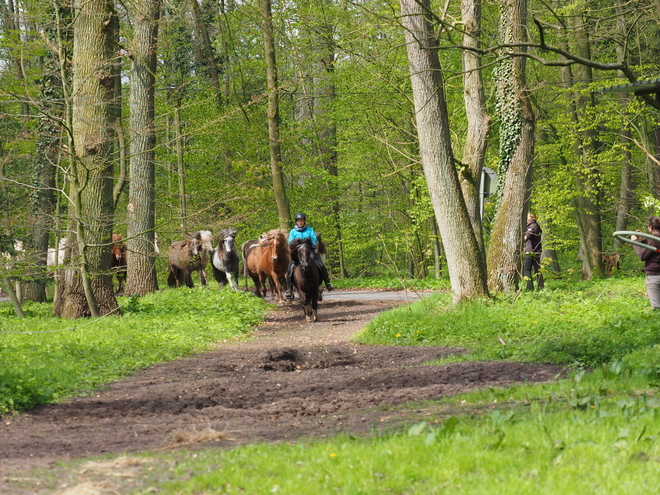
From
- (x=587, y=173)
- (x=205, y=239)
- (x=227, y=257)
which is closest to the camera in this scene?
(x=227, y=257)

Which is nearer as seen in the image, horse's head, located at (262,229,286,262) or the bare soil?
the bare soil

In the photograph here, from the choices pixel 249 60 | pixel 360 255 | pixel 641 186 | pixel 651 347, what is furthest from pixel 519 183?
pixel 360 255

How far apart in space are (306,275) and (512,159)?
548 centimetres

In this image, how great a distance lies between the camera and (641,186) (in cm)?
3488

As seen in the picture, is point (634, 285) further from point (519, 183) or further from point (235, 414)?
point (235, 414)

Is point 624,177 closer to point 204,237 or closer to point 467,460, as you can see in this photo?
point 204,237

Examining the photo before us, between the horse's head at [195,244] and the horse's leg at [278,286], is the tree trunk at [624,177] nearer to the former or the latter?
the horse's leg at [278,286]

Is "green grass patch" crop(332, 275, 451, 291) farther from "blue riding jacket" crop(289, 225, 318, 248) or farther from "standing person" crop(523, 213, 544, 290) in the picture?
"blue riding jacket" crop(289, 225, 318, 248)

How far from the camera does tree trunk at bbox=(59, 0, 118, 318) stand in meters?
15.4

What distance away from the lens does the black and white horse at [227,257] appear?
976 inches

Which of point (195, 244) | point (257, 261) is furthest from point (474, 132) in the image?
point (195, 244)

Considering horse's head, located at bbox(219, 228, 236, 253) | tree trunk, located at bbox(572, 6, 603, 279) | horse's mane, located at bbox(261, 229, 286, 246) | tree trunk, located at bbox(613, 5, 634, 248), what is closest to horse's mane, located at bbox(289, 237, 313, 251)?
horse's mane, located at bbox(261, 229, 286, 246)

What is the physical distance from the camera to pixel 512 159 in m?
17.9

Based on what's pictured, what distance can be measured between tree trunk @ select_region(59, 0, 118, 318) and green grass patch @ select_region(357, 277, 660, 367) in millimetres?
5820
